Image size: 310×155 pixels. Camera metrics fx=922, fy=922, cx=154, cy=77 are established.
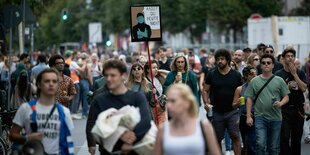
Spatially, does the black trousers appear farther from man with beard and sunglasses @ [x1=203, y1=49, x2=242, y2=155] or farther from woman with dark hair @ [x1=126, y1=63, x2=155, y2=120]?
woman with dark hair @ [x1=126, y1=63, x2=155, y2=120]

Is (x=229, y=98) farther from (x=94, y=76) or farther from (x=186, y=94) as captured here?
(x=94, y=76)

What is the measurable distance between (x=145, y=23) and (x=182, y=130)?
7329mm

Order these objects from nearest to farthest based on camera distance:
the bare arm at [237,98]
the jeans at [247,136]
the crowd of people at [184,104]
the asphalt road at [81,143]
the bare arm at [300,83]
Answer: the crowd of people at [184,104] < the bare arm at [237,98] < the bare arm at [300,83] < the jeans at [247,136] < the asphalt road at [81,143]

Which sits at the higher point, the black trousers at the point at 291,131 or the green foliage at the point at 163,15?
the green foliage at the point at 163,15

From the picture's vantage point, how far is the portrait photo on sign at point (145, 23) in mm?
14156

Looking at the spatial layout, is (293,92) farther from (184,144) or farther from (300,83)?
(184,144)

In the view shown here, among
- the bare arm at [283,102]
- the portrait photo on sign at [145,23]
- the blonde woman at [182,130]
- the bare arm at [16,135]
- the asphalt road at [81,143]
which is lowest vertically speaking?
the asphalt road at [81,143]

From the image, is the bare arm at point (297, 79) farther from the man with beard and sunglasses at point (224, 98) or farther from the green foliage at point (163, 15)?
the green foliage at point (163, 15)

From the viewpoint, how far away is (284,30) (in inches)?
1727

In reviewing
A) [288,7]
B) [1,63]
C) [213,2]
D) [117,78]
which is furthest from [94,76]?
[288,7]

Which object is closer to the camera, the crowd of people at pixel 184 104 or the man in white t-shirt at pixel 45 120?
the crowd of people at pixel 184 104

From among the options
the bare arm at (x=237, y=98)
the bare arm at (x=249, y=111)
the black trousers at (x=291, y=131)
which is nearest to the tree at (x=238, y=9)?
the black trousers at (x=291, y=131)

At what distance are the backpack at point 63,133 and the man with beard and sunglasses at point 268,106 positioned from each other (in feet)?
14.0

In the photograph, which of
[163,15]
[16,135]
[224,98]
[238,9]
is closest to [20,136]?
[16,135]
